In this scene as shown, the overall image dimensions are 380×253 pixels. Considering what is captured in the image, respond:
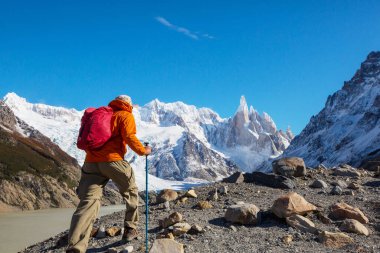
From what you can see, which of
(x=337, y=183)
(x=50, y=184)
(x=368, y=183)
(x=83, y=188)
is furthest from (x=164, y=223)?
(x=50, y=184)

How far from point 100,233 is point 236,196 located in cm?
534

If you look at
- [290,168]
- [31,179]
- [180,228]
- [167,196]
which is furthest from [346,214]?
[31,179]

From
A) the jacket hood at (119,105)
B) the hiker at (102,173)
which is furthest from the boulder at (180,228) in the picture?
the jacket hood at (119,105)

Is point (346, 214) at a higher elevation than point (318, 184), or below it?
below

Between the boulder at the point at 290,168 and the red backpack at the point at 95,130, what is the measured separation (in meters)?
11.3

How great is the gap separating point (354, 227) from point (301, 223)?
122cm

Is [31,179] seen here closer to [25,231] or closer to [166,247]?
[25,231]

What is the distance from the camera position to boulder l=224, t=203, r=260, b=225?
1041 centimetres

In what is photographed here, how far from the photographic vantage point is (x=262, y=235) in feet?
31.8

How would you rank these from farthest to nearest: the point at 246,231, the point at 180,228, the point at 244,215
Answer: the point at 244,215 < the point at 246,231 < the point at 180,228

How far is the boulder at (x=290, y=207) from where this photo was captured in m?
10.6

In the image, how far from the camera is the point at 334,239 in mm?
9258

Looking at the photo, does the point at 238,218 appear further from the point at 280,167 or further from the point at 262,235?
the point at 280,167

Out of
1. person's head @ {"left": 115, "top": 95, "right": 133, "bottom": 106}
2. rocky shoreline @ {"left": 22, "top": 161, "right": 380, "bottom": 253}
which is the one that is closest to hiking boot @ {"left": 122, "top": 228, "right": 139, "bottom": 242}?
rocky shoreline @ {"left": 22, "top": 161, "right": 380, "bottom": 253}
